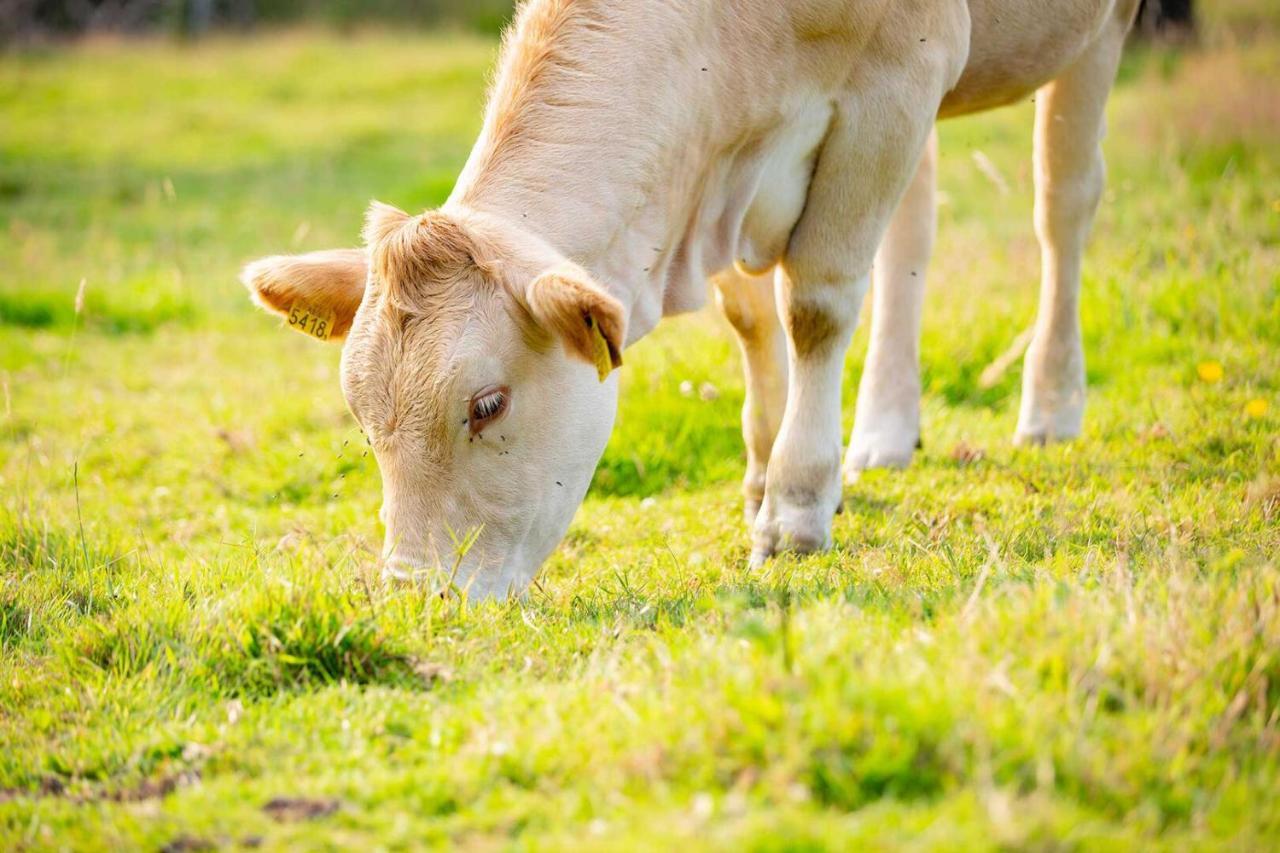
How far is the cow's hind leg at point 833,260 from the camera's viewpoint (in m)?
4.21

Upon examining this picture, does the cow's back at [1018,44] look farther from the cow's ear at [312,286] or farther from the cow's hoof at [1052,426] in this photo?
the cow's ear at [312,286]

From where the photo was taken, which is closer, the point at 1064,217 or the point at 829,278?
the point at 829,278

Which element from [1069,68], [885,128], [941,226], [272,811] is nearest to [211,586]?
[272,811]

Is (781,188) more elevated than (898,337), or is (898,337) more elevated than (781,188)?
(781,188)

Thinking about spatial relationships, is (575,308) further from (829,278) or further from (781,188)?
(829,278)

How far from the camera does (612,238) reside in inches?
154

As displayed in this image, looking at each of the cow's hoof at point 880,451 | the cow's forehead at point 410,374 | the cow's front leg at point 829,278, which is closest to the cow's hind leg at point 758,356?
the cow's hoof at point 880,451

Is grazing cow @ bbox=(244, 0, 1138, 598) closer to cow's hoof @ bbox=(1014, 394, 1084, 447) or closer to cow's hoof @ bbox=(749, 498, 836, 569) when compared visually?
cow's hoof @ bbox=(749, 498, 836, 569)

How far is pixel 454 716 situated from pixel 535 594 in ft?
3.55

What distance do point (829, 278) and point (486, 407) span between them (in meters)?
1.31

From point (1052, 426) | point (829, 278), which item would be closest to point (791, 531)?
point (829, 278)

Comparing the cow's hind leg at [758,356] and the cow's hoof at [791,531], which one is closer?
the cow's hoof at [791,531]

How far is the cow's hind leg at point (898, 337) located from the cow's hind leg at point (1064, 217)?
1.55 feet

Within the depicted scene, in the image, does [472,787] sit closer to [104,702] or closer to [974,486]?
[104,702]
